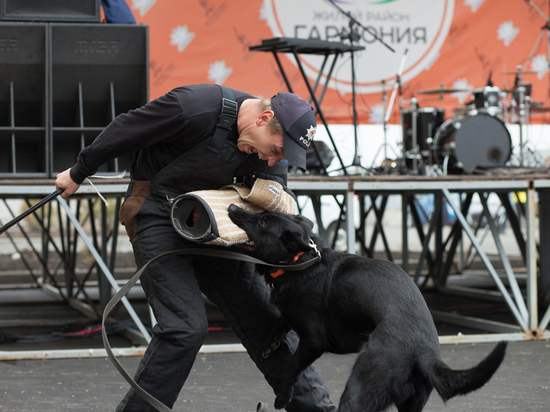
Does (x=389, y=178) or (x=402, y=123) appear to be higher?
(x=402, y=123)

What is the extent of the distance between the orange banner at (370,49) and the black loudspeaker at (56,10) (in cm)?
210

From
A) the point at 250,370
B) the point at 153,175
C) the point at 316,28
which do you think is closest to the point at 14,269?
the point at 316,28

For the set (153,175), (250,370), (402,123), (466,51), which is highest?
(466,51)

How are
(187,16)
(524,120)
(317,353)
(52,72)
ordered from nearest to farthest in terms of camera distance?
(317,353)
(52,72)
(187,16)
(524,120)

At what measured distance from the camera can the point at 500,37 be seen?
7898 mm

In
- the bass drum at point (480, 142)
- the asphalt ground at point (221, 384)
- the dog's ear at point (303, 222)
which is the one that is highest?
the bass drum at point (480, 142)

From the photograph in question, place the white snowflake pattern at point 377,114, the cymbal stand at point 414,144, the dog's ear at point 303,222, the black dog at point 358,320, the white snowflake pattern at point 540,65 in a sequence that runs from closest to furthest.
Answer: the black dog at point 358,320, the dog's ear at point 303,222, the white snowflake pattern at point 377,114, the white snowflake pattern at point 540,65, the cymbal stand at point 414,144

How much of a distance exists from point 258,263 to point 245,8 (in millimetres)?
5217

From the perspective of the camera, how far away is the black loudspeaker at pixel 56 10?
4.86 meters

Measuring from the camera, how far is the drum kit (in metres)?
7.64

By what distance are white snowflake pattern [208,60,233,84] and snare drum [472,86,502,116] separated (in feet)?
10.6

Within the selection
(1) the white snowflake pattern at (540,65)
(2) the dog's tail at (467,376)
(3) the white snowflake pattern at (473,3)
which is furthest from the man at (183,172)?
(1) the white snowflake pattern at (540,65)

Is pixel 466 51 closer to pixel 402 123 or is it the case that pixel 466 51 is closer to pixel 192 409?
pixel 402 123

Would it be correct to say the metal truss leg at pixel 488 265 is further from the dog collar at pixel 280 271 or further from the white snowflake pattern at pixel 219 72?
the white snowflake pattern at pixel 219 72
